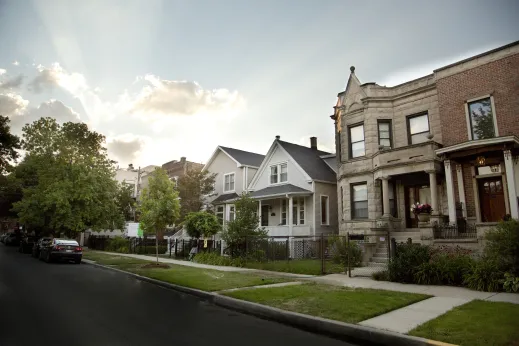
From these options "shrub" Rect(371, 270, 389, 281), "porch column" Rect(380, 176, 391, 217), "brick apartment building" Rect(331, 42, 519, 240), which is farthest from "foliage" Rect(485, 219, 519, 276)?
"porch column" Rect(380, 176, 391, 217)

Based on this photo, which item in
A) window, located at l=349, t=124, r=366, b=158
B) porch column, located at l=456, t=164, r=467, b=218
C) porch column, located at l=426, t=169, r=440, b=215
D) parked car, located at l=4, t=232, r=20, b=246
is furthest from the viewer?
parked car, located at l=4, t=232, r=20, b=246

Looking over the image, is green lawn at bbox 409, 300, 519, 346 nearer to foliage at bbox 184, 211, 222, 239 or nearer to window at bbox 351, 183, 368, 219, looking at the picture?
window at bbox 351, 183, 368, 219

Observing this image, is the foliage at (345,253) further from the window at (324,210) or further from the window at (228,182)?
the window at (228,182)

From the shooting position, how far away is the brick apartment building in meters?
15.1

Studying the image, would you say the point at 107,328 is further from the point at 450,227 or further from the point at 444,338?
the point at 450,227

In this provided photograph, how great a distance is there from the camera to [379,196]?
62.0ft

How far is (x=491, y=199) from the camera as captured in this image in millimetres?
15422

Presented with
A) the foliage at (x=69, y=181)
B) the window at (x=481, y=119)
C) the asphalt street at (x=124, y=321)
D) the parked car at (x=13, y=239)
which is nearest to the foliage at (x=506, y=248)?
the asphalt street at (x=124, y=321)

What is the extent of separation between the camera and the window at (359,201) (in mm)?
19734

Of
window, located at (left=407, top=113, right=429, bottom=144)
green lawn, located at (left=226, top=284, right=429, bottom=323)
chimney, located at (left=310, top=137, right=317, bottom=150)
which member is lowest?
green lawn, located at (left=226, top=284, right=429, bottom=323)

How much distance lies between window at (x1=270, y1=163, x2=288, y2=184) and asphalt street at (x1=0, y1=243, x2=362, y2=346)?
55.2ft

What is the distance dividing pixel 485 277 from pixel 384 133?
439 inches

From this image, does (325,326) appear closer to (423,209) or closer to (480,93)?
(423,209)

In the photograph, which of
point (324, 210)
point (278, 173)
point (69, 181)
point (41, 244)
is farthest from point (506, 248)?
point (69, 181)
